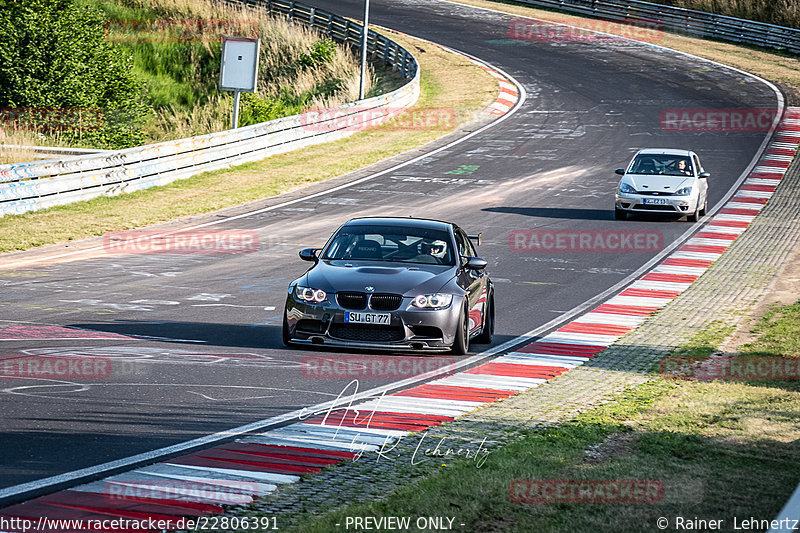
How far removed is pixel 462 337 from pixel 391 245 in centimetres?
168

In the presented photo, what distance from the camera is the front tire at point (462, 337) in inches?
481

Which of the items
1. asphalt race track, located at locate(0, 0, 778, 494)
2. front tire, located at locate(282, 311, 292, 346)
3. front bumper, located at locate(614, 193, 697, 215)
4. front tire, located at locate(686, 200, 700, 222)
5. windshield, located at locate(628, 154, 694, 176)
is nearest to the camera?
asphalt race track, located at locate(0, 0, 778, 494)

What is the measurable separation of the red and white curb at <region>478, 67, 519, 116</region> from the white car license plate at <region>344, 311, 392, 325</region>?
33.5 metres

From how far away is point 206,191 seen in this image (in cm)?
2883

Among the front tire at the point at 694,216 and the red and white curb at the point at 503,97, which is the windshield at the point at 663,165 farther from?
the red and white curb at the point at 503,97

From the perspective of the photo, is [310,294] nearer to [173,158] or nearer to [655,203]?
[655,203]

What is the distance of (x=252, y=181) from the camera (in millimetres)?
30812

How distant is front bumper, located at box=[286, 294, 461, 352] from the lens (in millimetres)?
11844
